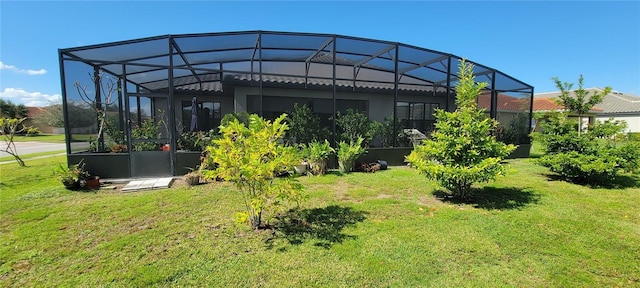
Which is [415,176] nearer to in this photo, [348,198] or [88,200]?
[348,198]

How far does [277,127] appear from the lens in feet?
11.9

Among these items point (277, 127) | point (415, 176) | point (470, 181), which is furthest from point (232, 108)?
point (470, 181)

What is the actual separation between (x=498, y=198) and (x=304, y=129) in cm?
547

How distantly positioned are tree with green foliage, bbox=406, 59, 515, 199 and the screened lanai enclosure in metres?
3.78

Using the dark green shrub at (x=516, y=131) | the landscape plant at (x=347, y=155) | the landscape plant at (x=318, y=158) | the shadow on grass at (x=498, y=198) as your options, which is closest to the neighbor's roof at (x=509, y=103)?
the dark green shrub at (x=516, y=131)

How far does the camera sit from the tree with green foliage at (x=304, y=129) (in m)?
8.57

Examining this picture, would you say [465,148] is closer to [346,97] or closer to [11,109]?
[346,97]

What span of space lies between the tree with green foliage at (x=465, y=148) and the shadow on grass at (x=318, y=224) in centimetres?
185

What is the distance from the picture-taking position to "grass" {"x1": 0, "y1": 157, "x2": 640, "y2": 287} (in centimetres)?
269

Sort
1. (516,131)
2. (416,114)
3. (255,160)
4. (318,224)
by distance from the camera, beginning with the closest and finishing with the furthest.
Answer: (255,160) → (318,224) → (516,131) → (416,114)

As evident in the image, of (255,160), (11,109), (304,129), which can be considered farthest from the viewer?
(11,109)

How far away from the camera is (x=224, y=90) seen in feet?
37.0

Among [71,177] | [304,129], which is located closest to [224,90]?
[304,129]

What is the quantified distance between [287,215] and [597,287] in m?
3.70
